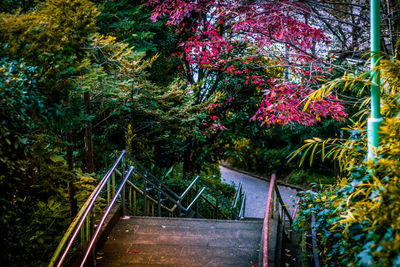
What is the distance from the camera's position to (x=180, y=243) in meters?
4.18

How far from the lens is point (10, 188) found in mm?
2633

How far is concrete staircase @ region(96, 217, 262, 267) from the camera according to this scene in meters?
3.75

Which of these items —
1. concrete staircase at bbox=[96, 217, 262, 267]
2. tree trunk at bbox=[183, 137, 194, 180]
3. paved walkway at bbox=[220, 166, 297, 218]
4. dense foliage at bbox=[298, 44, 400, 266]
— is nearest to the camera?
dense foliage at bbox=[298, 44, 400, 266]

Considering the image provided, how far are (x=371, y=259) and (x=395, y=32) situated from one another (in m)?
4.16

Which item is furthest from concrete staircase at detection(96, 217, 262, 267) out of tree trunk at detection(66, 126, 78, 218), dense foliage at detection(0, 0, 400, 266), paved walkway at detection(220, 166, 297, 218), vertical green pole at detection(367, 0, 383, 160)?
paved walkway at detection(220, 166, 297, 218)

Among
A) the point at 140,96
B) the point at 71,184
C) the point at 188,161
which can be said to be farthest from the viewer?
the point at 188,161

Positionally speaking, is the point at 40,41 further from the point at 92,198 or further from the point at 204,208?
the point at 204,208

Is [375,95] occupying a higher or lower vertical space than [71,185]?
higher

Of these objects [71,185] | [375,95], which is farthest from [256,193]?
[375,95]

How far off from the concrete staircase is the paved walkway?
6084 mm

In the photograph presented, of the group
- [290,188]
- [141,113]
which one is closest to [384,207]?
[141,113]

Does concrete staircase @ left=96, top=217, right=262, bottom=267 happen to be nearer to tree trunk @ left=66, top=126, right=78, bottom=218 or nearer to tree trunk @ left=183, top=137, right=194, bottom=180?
tree trunk @ left=66, top=126, right=78, bottom=218

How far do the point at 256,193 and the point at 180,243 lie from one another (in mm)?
11249

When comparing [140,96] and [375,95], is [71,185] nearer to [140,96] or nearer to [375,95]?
[140,96]
